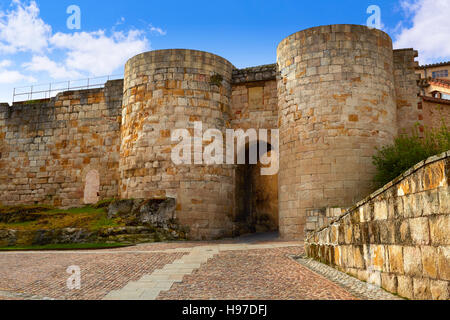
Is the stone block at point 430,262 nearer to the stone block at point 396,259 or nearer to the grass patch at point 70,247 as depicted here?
the stone block at point 396,259

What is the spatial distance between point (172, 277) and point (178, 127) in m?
8.77

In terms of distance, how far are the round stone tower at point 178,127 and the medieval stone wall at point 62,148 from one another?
187cm

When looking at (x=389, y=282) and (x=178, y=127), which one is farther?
(x=178, y=127)

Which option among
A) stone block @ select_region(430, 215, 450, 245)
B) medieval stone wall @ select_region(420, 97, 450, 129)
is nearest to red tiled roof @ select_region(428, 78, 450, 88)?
medieval stone wall @ select_region(420, 97, 450, 129)

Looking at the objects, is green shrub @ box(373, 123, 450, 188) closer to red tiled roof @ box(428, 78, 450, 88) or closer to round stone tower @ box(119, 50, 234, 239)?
round stone tower @ box(119, 50, 234, 239)

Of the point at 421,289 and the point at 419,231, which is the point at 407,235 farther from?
the point at 421,289

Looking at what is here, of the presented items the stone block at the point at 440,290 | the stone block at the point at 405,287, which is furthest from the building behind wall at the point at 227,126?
the stone block at the point at 440,290

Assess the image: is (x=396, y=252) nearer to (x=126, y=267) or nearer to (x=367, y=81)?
(x=126, y=267)

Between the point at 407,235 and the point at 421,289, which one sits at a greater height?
the point at 407,235

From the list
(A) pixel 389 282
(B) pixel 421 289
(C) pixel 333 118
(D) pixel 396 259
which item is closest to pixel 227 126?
(C) pixel 333 118

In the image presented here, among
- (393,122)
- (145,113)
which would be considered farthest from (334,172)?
(145,113)

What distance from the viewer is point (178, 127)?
49.6 feet

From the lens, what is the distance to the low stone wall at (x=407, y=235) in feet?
13.7

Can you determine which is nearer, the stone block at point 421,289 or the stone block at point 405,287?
the stone block at point 421,289
